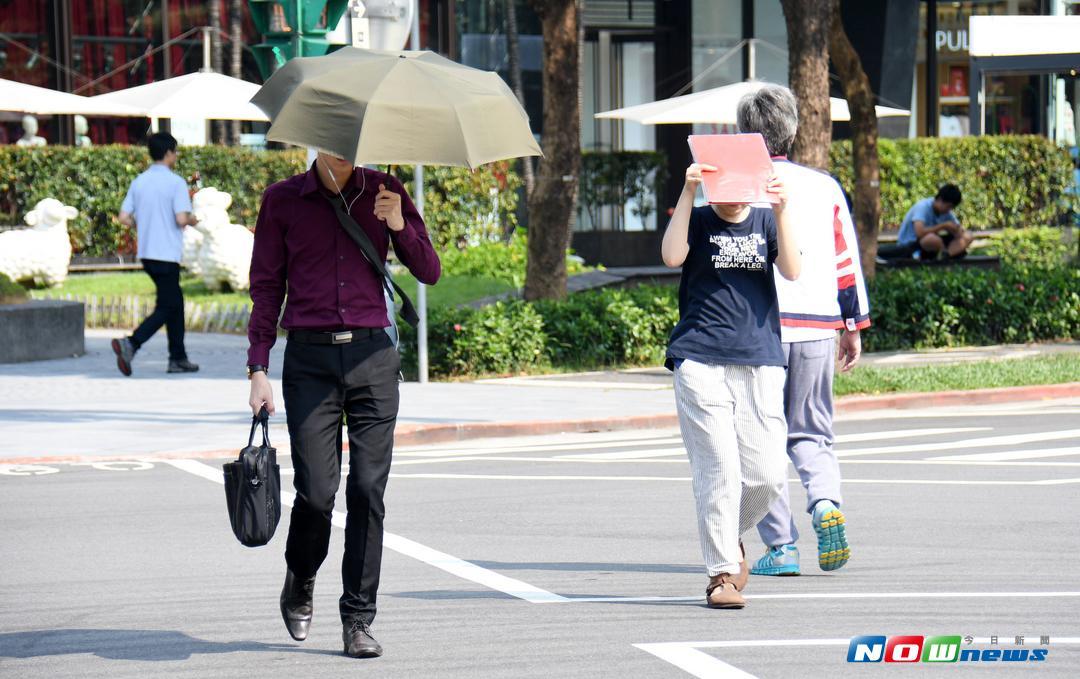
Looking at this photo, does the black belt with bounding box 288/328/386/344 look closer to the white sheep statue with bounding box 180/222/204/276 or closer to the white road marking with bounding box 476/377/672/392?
the white road marking with bounding box 476/377/672/392

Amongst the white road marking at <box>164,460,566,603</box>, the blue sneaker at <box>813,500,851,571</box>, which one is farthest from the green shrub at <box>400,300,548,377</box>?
the blue sneaker at <box>813,500,851,571</box>

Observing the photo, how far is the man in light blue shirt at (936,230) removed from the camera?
20828 millimetres

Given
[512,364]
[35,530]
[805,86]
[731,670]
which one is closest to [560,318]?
[512,364]

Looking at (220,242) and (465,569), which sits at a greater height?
(220,242)

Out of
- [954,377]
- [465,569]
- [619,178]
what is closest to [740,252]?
[465,569]

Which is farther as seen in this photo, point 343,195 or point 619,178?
point 619,178

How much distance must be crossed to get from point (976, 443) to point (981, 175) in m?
15.9

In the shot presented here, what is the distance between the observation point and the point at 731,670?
18.4ft

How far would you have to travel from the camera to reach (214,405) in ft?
44.6

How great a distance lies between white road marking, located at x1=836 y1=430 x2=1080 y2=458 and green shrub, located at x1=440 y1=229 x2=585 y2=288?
863 cm

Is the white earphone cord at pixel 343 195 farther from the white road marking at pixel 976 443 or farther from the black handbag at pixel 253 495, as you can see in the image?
the white road marking at pixel 976 443

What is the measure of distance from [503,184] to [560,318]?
8535 millimetres

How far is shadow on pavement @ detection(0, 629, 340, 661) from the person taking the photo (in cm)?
600

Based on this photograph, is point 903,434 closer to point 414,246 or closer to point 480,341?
point 480,341
